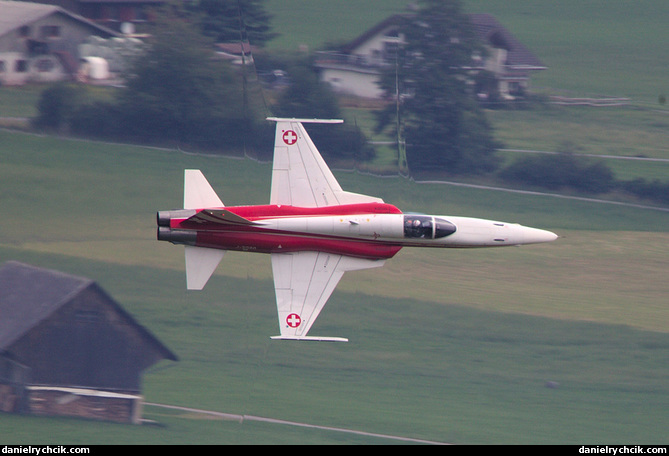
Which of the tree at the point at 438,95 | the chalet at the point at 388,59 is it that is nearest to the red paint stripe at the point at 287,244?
the tree at the point at 438,95

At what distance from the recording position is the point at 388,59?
86.6ft

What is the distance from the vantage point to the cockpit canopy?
15.5 m

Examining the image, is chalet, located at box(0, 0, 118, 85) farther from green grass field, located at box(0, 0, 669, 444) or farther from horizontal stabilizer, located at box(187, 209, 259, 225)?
horizontal stabilizer, located at box(187, 209, 259, 225)

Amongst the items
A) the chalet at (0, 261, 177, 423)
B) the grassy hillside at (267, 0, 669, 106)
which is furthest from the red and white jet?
the grassy hillside at (267, 0, 669, 106)

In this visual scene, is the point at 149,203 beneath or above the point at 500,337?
above

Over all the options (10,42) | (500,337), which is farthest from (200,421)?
(10,42)

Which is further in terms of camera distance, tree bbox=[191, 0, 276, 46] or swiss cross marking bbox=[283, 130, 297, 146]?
tree bbox=[191, 0, 276, 46]

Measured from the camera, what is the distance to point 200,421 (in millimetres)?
24859

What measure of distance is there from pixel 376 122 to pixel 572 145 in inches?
327

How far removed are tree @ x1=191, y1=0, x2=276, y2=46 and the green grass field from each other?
4.67 m

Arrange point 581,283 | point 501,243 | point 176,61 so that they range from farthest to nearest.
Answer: point 176,61 < point 581,283 < point 501,243
